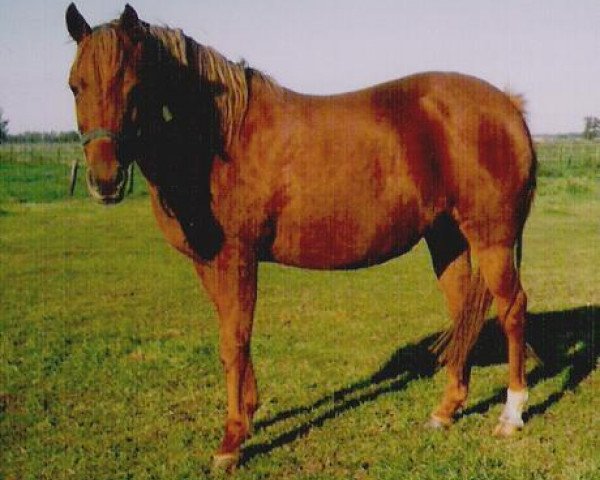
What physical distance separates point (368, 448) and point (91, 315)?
510 cm

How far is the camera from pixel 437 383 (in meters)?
5.46

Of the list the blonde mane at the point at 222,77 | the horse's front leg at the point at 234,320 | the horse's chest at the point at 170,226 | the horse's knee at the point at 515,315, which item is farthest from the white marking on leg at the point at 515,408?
the blonde mane at the point at 222,77

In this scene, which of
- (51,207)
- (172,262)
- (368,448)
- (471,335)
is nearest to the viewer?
(368,448)

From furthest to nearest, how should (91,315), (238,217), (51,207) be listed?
(51,207) < (91,315) < (238,217)

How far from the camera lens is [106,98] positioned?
10.5 ft

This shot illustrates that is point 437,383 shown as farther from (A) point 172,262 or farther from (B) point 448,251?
(A) point 172,262

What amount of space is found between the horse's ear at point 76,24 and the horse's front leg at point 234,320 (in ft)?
4.65

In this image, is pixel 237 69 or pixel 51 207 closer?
pixel 237 69

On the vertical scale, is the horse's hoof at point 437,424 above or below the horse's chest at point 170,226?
below

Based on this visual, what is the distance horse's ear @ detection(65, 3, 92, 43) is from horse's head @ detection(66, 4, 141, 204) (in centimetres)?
9

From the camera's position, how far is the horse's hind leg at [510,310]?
4.30m

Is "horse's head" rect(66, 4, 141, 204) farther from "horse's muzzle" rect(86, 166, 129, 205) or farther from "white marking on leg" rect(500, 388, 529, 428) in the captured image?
"white marking on leg" rect(500, 388, 529, 428)

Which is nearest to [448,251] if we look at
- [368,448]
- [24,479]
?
[368,448]

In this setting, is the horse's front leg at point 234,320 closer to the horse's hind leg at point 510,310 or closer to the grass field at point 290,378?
the grass field at point 290,378
